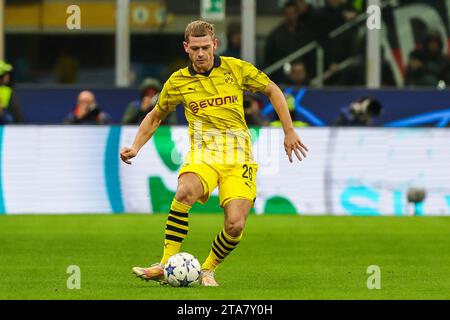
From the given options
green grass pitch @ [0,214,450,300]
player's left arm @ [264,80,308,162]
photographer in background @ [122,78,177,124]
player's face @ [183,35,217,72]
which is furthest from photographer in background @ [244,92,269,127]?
player's face @ [183,35,217,72]

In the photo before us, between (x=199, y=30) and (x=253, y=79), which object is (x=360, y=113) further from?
(x=199, y=30)

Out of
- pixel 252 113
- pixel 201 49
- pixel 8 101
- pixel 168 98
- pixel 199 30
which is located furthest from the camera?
pixel 8 101

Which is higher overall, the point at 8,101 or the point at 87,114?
the point at 8,101

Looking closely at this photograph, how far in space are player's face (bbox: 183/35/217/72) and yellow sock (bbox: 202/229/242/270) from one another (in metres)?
1.32

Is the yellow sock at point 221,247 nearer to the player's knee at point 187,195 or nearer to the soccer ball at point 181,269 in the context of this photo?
the soccer ball at point 181,269

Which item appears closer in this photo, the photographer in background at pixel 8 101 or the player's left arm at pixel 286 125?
the player's left arm at pixel 286 125

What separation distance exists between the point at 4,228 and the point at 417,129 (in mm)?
5664

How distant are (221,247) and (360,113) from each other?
1049 centimetres

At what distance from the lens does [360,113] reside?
71.9ft

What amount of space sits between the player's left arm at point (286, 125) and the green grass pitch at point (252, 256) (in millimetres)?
1066

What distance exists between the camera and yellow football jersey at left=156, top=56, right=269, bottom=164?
38.4 feet

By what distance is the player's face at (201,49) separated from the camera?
11422 millimetres

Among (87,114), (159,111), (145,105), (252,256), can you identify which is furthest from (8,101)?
(159,111)

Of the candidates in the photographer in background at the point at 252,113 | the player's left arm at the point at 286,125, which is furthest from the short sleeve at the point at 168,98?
the photographer in background at the point at 252,113
